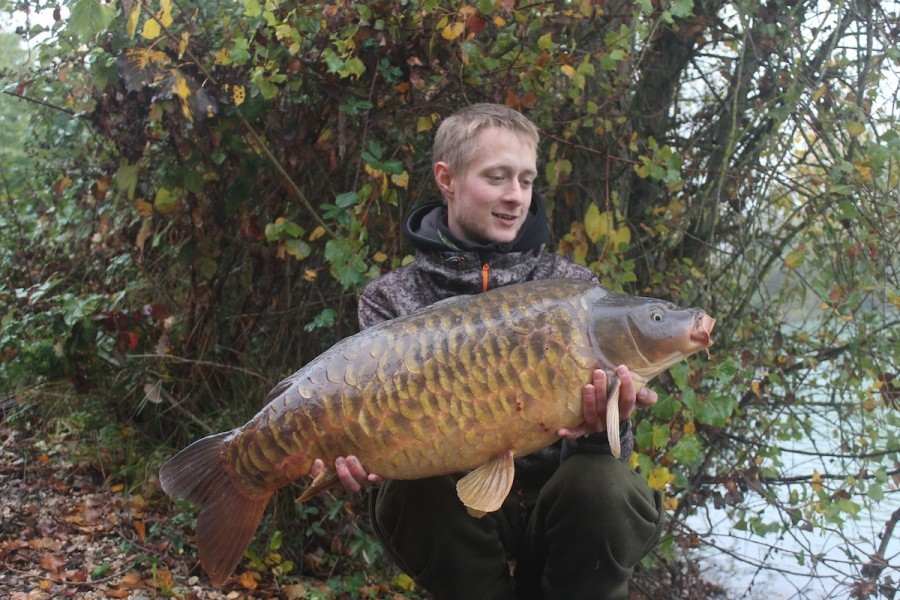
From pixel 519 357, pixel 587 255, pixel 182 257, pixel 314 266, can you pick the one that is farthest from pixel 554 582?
pixel 182 257

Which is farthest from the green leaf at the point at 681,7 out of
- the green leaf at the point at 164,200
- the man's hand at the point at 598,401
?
the green leaf at the point at 164,200

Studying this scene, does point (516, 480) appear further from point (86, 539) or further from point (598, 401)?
point (86, 539)

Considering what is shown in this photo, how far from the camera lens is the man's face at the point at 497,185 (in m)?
1.55

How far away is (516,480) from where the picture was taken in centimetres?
155

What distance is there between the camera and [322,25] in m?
1.94

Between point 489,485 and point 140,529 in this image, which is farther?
point 140,529

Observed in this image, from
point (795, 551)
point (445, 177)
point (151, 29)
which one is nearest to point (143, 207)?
point (151, 29)

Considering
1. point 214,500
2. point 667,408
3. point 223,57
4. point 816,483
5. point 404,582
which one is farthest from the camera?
point 404,582

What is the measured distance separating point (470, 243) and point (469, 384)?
0.44 metres

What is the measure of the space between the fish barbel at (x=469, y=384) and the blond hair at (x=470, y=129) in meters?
0.40

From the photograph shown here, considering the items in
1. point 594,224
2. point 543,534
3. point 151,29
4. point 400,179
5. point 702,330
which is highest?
point 151,29

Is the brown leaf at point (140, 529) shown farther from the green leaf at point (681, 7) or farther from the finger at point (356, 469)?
the green leaf at point (681, 7)

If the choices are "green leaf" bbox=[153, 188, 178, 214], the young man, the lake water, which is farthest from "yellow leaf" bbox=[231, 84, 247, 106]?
the lake water

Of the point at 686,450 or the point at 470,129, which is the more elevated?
the point at 470,129
